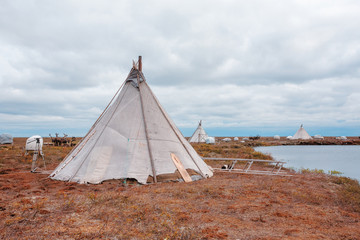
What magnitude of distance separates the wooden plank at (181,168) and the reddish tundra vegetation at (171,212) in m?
0.43

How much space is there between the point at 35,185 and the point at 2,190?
958 mm

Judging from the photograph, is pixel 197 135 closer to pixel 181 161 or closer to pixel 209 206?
pixel 181 161

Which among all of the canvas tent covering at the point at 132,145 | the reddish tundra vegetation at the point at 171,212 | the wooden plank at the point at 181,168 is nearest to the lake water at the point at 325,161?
the reddish tundra vegetation at the point at 171,212

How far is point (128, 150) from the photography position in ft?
29.2

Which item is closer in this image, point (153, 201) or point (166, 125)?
point (153, 201)

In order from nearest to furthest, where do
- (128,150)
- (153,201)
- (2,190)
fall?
(153,201), (2,190), (128,150)

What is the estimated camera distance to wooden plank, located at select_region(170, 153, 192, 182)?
29.2ft

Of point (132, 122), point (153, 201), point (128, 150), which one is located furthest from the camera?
point (132, 122)

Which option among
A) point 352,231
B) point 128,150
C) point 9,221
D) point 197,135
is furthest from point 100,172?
point 197,135

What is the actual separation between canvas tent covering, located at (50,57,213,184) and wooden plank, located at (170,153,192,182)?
0.40ft

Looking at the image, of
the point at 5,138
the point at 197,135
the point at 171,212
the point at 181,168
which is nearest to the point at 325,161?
the point at 181,168

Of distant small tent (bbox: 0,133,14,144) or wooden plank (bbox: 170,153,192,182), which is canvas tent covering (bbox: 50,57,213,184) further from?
distant small tent (bbox: 0,133,14,144)

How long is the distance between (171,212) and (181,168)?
352 centimetres

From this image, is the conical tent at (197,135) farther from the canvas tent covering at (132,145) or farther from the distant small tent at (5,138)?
the canvas tent covering at (132,145)
